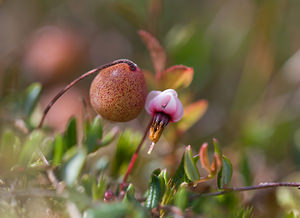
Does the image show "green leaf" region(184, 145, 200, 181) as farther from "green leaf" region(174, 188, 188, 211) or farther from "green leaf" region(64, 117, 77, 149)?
"green leaf" region(64, 117, 77, 149)

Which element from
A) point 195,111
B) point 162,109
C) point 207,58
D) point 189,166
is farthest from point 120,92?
point 207,58

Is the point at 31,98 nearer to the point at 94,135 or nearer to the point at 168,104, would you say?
the point at 94,135

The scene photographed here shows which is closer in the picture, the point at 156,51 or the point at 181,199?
the point at 181,199

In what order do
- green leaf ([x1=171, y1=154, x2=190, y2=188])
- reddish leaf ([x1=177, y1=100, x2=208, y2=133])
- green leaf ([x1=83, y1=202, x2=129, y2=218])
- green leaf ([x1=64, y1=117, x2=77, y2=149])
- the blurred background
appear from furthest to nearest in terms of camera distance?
the blurred background → reddish leaf ([x1=177, y1=100, x2=208, y2=133]) → green leaf ([x1=64, y1=117, x2=77, y2=149]) → green leaf ([x1=171, y1=154, x2=190, y2=188]) → green leaf ([x1=83, y1=202, x2=129, y2=218])

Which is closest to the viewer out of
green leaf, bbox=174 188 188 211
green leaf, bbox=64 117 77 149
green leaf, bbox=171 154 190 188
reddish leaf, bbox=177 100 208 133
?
green leaf, bbox=174 188 188 211

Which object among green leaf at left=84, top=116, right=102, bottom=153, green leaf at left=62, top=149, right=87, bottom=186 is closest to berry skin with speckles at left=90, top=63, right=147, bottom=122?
green leaf at left=84, top=116, right=102, bottom=153

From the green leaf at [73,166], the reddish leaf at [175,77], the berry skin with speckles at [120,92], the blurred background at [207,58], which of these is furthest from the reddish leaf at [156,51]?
the green leaf at [73,166]
